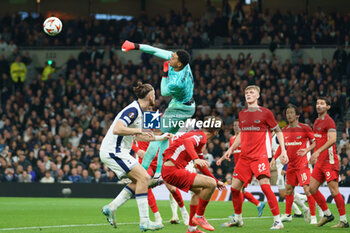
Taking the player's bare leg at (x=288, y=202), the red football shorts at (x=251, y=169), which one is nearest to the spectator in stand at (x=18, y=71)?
the player's bare leg at (x=288, y=202)

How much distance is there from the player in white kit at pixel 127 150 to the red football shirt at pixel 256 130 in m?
2.17

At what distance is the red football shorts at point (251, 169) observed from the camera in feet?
37.2

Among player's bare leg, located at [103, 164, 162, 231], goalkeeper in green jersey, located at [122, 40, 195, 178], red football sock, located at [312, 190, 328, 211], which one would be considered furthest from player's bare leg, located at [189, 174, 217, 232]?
red football sock, located at [312, 190, 328, 211]

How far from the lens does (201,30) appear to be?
3036cm

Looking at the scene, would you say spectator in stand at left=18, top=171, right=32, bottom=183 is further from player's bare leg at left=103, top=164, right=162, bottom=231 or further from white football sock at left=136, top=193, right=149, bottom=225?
white football sock at left=136, top=193, right=149, bottom=225

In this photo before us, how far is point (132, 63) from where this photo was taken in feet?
97.5

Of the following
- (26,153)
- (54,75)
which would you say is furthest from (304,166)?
(54,75)

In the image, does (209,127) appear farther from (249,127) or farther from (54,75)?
(54,75)

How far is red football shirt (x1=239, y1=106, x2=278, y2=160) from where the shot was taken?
11.4m

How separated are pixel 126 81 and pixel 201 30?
494 centimetres

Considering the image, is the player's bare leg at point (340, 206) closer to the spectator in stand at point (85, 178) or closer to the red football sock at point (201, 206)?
the red football sock at point (201, 206)

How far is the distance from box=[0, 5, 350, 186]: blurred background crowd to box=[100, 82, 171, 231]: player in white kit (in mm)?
11356

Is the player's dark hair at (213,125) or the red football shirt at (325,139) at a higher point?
the player's dark hair at (213,125)

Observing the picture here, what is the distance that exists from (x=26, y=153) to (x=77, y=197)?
13.0ft
